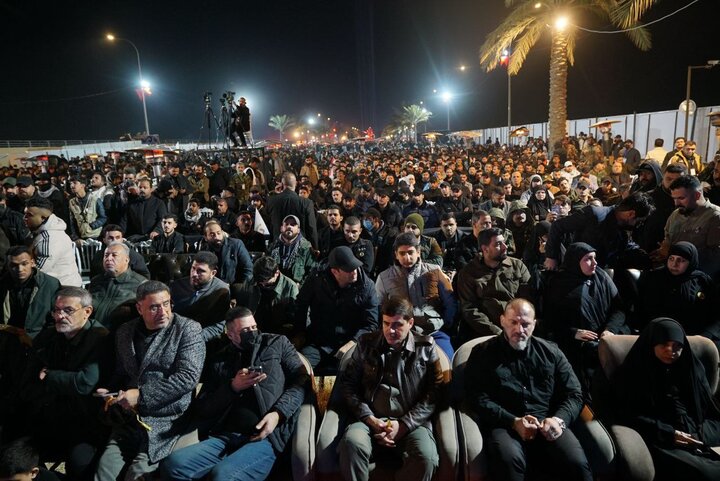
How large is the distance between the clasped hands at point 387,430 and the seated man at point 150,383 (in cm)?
152

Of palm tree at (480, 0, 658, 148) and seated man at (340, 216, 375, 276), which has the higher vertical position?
palm tree at (480, 0, 658, 148)

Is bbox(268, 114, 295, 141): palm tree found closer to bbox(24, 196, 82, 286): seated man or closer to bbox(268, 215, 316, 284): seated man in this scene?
bbox(268, 215, 316, 284): seated man

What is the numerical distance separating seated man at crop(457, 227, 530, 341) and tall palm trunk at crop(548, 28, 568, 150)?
43.7 ft

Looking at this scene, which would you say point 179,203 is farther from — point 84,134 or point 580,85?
point 84,134

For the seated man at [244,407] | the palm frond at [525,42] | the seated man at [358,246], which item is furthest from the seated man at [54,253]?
the palm frond at [525,42]

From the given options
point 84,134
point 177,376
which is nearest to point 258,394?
point 177,376

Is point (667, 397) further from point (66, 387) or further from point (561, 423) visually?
point (66, 387)

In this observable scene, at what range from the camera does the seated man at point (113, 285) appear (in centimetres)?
447

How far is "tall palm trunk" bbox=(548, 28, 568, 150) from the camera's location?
15203mm

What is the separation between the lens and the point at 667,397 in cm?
332

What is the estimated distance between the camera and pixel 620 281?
15.9ft

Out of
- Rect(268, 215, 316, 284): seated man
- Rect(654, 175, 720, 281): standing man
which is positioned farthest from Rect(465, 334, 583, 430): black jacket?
Rect(268, 215, 316, 284): seated man

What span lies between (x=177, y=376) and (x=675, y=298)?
4.63m

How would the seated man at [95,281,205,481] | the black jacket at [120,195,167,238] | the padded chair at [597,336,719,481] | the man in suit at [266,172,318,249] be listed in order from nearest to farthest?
the padded chair at [597,336,719,481] < the seated man at [95,281,205,481] < the man in suit at [266,172,318,249] < the black jacket at [120,195,167,238]
